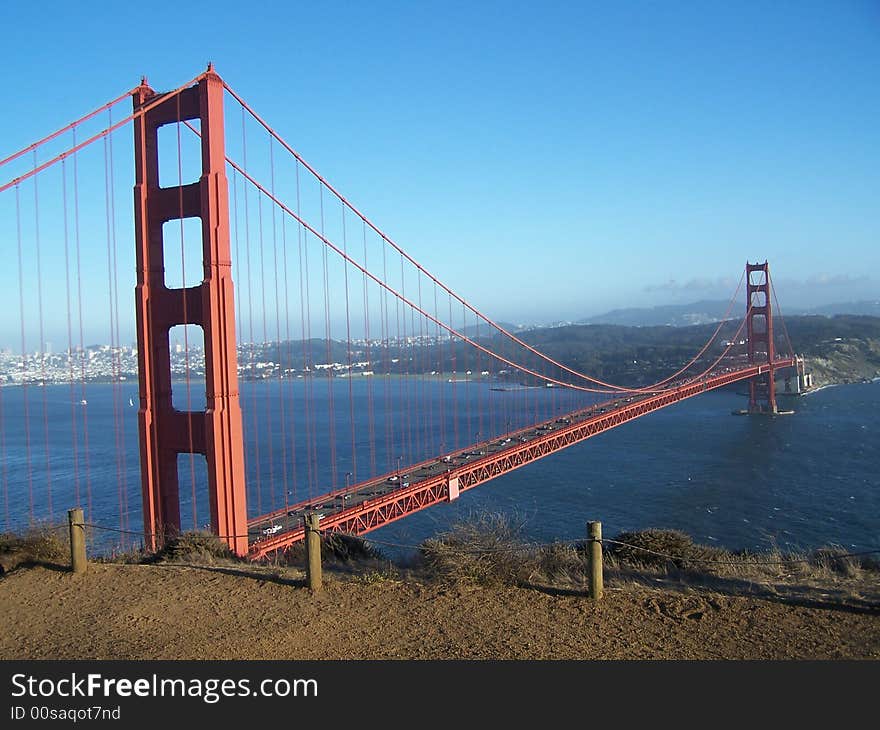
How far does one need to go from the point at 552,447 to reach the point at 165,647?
16978mm

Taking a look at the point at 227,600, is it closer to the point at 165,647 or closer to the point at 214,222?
the point at 165,647

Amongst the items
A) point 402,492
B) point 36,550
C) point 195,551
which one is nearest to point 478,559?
point 195,551

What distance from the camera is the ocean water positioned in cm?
1914

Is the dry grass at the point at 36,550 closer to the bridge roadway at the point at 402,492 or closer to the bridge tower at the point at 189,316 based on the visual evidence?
the bridge tower at the point at 189,316

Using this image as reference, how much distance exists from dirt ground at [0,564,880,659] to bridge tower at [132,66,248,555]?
3891 mm

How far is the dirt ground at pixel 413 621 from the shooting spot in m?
3.46

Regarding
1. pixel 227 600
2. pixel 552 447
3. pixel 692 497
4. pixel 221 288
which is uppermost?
pixel 221 288

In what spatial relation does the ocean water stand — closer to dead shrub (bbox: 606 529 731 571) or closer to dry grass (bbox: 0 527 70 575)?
dry grass (bbox: 0 527 70 575)

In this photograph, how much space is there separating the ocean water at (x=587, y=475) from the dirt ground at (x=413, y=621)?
567cm

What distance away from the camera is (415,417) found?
45.0 m

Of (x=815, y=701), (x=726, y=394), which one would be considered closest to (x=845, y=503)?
(x=815, y=701)

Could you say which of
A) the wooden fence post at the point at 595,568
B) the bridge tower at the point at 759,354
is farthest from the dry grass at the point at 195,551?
the bridge tower at the point at 759,354

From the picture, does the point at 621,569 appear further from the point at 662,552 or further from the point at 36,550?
the point at 36,550

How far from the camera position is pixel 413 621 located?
386 cm
